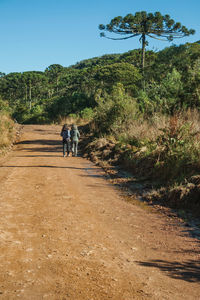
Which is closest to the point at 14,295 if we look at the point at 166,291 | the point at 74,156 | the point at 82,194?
the point at 166,291

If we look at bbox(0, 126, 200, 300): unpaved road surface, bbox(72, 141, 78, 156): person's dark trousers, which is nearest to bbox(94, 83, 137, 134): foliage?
bbox(72, 141, 78, 156): person's dark trousers

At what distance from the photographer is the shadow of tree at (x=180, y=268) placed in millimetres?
3596

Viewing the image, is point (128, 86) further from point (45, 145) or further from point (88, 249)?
point (88, 249)

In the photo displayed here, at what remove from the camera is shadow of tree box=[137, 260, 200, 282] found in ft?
11.8

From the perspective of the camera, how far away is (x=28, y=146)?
18453 millimetres

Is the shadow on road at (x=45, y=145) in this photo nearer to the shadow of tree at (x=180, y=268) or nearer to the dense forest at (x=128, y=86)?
the dense forest at (x=128, y=86)

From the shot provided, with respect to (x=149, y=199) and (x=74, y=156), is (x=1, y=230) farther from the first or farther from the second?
(x=74, y=156)

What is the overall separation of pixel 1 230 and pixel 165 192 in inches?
164

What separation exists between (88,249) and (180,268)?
132 centimetres

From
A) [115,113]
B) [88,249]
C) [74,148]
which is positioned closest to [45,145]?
[74,148]

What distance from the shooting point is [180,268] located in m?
3.81

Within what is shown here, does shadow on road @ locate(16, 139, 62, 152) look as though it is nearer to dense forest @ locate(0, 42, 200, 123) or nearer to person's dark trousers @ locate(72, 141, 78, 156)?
person's dark trousers @ locate(72, 141, 78, 156)

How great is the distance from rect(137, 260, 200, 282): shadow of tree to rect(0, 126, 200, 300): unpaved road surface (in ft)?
0.04

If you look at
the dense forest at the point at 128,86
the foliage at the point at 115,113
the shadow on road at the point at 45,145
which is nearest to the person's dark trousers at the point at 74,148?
the shadow on road at the point at 45,145
